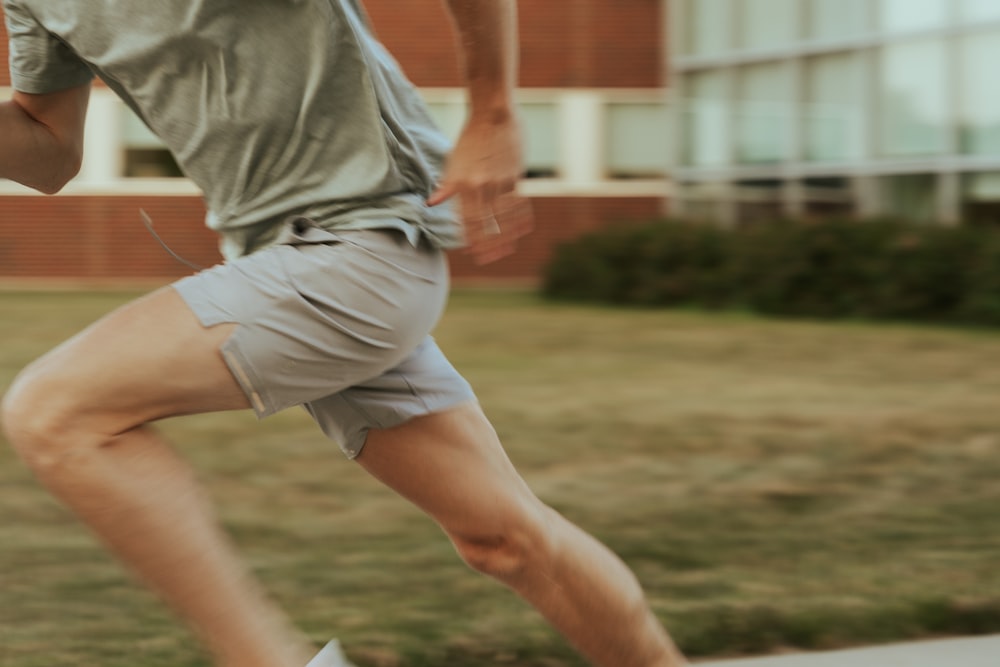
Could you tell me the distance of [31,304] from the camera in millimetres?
18328

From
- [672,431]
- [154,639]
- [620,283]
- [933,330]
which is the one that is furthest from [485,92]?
[620,283]

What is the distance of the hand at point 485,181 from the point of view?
2266 millimetres

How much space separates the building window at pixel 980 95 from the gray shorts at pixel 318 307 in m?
15.5

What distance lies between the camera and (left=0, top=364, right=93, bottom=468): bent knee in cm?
205

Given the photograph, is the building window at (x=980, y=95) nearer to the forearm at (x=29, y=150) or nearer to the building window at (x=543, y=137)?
the building window at (x=543, y=137)

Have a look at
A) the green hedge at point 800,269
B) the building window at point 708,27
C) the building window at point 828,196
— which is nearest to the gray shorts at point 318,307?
the green hedge at point 800,269

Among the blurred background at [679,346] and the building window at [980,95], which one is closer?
the blurred background at [679,346]

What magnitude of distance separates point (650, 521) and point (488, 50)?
3580 millimetres

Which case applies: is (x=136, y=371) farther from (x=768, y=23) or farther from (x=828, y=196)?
(x=768, y=23)

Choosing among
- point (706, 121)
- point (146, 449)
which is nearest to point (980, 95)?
point (706, 121)

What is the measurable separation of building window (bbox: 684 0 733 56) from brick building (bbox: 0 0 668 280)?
1.77 m

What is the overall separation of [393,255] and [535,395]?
7.27m

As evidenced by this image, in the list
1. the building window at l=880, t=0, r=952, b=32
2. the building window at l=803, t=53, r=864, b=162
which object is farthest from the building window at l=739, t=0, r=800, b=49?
the building window at l=880, t=0, r=952, b=32

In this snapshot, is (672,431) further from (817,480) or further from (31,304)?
(31,304)
